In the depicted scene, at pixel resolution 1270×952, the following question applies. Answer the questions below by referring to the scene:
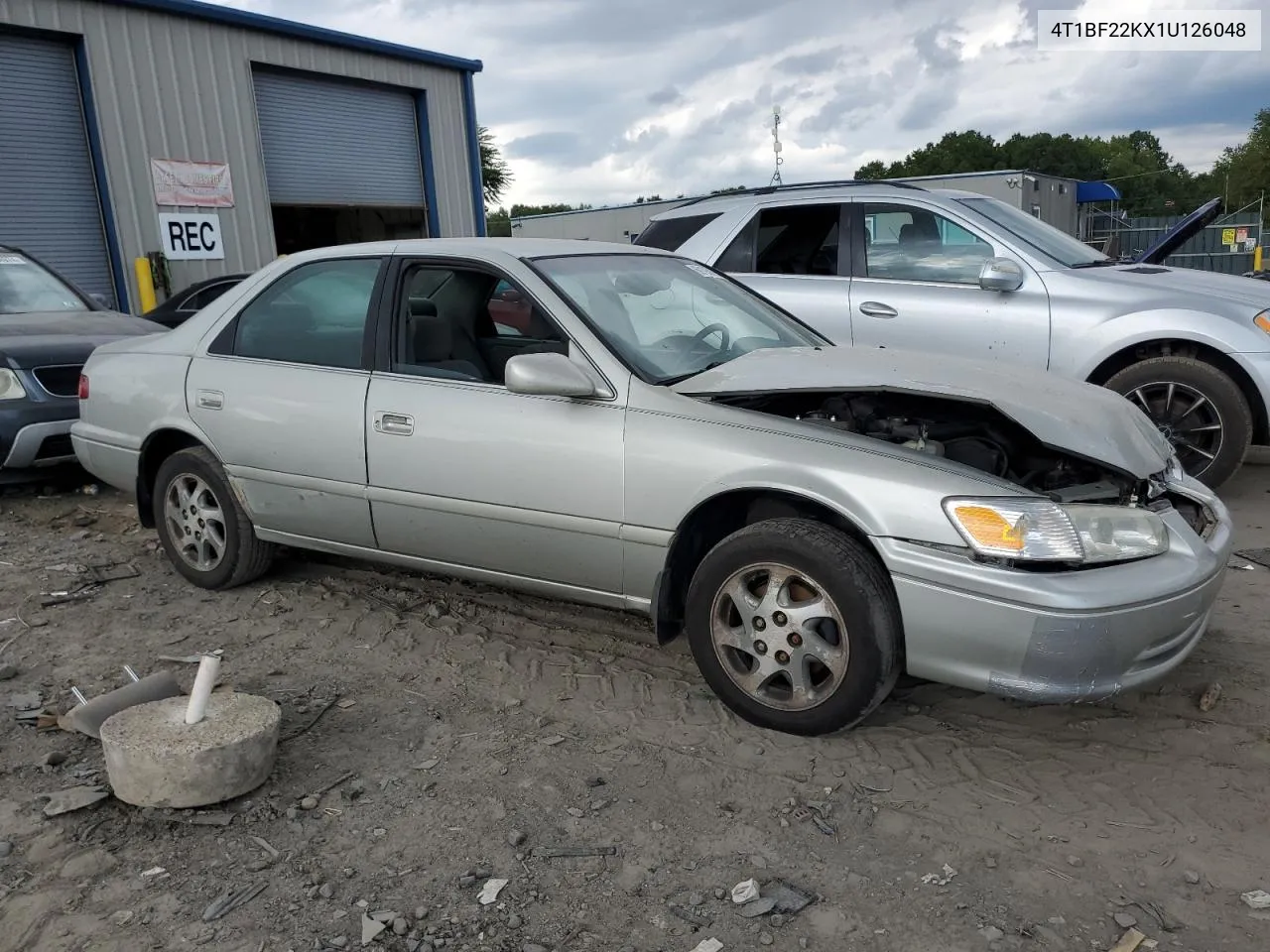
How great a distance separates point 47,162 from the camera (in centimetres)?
1120

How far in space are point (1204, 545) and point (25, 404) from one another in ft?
21.6

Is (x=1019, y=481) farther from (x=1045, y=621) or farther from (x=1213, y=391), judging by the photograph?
(x=1213, y=391)

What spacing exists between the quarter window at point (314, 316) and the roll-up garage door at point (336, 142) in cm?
1023

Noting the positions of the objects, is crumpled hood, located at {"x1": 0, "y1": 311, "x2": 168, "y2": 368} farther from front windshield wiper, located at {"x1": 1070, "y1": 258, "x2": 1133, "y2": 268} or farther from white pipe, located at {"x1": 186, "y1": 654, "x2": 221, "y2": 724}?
front windshield wiper, located at {"x1": 1070, "y1": 258, "x2": 1133, "y2": 268}

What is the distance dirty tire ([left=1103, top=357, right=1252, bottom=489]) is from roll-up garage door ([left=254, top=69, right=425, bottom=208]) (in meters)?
11.8

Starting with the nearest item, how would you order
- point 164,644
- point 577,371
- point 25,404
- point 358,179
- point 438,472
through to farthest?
1. point 577,371
2. point 438,472
3. point 164,644
4. point 25,404
5. point 358,179

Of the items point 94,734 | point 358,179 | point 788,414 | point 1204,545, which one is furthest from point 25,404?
point 358,179

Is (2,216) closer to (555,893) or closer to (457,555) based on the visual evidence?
(457,555)

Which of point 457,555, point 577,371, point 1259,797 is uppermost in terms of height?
point 577,371

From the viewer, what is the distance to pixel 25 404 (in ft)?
20.6

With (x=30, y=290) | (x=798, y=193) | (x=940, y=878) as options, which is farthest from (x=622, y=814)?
(x=30, y=290)

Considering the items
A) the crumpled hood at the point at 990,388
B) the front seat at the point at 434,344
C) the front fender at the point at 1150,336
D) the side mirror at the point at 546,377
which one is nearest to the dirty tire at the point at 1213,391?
the front fender at the point at 1150,336

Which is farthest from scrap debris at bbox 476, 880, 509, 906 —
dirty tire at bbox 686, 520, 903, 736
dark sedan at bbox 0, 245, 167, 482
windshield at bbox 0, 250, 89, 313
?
windshield at bbox 0, 250, 89, 313

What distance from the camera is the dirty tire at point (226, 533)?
449cm
